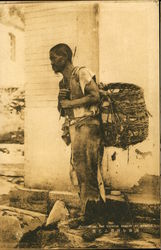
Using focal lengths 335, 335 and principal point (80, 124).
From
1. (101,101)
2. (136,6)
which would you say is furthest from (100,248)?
(136,6)

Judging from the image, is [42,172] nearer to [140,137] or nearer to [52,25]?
[140,137]

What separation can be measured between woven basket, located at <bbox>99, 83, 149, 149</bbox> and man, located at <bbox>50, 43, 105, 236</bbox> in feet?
0.23

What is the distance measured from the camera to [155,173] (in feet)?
8.16

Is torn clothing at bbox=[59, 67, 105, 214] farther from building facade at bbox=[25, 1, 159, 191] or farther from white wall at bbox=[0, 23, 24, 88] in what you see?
white wall at bbox=[0, 23, 24, 88]

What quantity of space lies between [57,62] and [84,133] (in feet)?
1.87

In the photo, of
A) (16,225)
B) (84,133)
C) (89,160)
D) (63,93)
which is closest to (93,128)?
(84,133)

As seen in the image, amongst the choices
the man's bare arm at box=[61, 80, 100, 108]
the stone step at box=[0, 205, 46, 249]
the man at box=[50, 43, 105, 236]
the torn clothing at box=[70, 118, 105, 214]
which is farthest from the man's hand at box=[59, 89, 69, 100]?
the stone step at box=[0, 205, 46, 249]

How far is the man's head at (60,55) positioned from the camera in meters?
2.50

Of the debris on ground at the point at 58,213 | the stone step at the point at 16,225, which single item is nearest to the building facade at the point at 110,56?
the debris on ground at the point at 58,213

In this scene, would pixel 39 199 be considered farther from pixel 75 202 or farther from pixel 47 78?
pixel 47 78

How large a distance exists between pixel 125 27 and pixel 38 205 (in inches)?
58.8

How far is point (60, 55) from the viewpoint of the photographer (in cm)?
251

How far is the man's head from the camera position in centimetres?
250

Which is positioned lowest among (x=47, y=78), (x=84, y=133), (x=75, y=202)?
(x=75, y=202)
